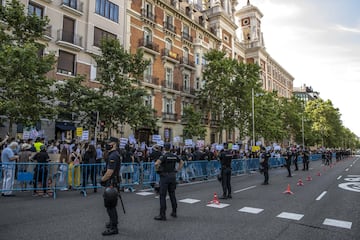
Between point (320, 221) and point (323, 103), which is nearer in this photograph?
point (320, 221)

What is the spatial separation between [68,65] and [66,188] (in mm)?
15201

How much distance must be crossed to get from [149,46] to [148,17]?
3.37 metres

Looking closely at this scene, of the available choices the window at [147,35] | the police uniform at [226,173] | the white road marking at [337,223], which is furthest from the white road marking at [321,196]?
the window at [147,35]

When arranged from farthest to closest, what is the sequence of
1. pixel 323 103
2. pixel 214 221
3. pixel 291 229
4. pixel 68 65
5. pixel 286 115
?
pixel 323 103 < pixel 286 115 < pixel 68 65 < pixel 214 221 < pixel 291 229

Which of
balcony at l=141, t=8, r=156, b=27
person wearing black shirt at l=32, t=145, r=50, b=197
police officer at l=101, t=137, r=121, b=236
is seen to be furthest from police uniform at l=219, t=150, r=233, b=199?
balcony at l=141, t=8, r=156, b=27

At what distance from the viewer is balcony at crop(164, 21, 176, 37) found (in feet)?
104

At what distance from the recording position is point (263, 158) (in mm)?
14383

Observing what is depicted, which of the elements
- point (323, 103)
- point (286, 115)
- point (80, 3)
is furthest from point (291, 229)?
point (323, 103)

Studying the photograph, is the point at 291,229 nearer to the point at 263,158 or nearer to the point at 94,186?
the point at 94,186

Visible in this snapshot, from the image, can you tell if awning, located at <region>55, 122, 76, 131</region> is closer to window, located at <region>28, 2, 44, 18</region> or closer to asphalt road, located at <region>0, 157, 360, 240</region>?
window, located at <region>28, 2, 44, 18</region>

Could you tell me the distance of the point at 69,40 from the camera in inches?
884

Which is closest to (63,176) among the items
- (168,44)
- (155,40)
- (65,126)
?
(65,126)

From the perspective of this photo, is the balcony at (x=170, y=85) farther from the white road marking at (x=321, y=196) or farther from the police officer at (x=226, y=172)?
the white road marking at (x=321, y=196)

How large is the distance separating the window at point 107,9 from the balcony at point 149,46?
133 inches
